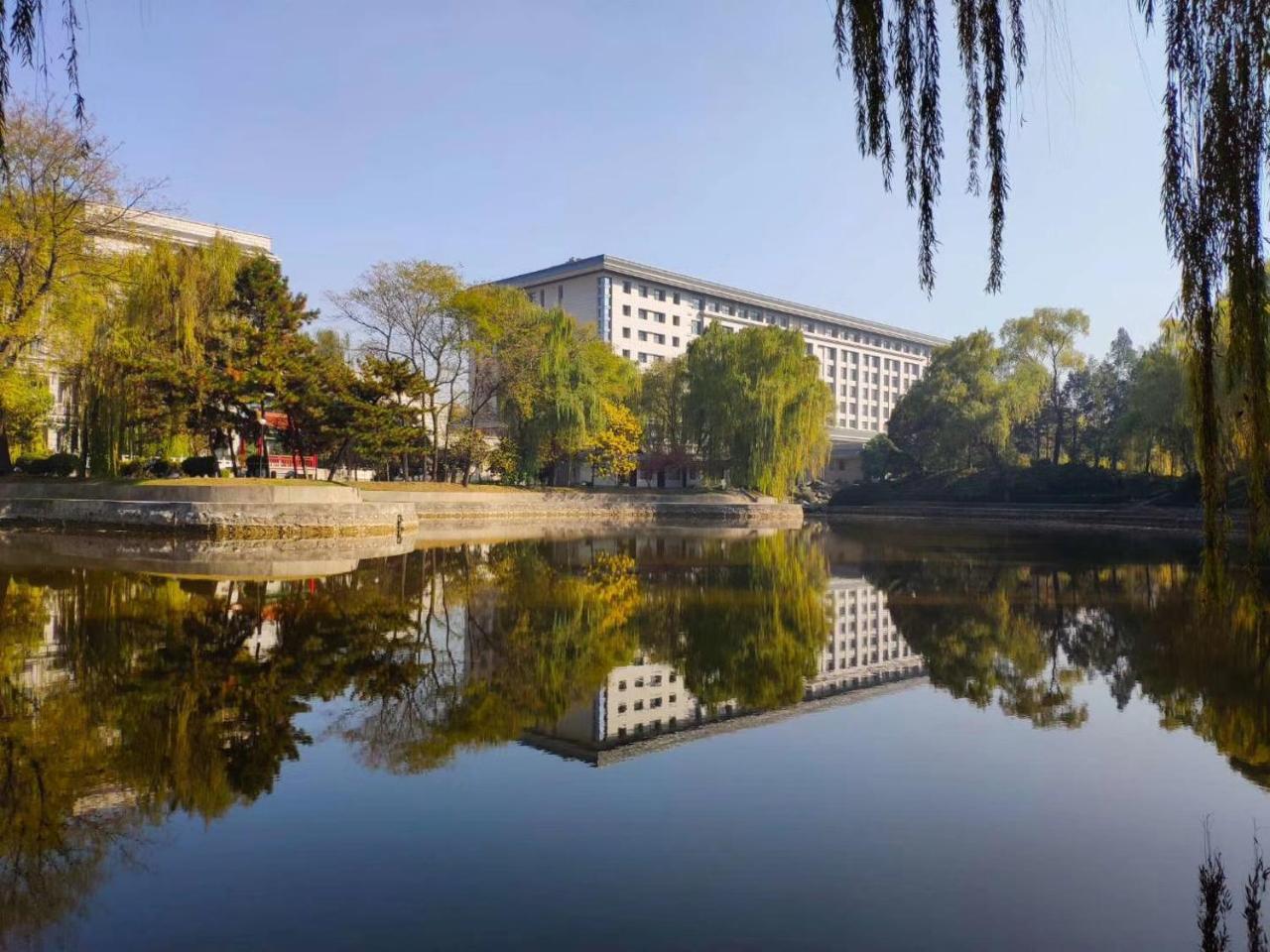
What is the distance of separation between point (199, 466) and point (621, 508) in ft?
69.0

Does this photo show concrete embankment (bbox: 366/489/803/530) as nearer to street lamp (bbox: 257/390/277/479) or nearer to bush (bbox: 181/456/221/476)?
street lamp (bbox: 257/390/277/479)

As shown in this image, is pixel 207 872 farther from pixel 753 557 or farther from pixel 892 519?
pixel 892 519

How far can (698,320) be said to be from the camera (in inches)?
3447

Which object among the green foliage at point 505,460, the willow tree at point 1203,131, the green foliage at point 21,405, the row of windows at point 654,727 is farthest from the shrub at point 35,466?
the willow tree at point 1203,131

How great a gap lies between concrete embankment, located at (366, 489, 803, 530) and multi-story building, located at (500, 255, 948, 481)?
21045 mm

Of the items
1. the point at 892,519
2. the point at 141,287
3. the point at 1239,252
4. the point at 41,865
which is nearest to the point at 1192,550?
the point at 892,519

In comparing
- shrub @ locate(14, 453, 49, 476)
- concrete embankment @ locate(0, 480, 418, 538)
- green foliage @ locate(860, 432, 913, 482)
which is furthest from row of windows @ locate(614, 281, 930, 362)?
shrub @ locate(14, 453, 49, 476)

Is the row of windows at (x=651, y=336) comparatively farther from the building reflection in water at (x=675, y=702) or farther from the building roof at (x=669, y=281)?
the building reflection in water at (x=675, y=702)

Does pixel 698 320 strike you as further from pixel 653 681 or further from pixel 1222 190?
pixel 1222 190

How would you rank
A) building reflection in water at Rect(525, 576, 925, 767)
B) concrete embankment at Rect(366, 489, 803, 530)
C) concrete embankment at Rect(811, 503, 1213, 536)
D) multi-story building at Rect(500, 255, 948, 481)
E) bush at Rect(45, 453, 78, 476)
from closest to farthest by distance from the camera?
building reflection in water at Rect(525, 576, 925, 767)
bush at Rect(45, 453, 78, 476)
concrete embankment at Rect(366, 489, 803, 530)
concrete embankment at Rect(811, 503, 1213, 536)
multi-story building at Rect(500, 255, 948, 481)

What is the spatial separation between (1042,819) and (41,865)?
556 centimetres

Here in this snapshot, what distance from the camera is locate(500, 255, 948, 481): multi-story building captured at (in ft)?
260

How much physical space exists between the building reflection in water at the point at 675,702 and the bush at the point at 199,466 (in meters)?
26.1

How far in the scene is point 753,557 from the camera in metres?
25.2
